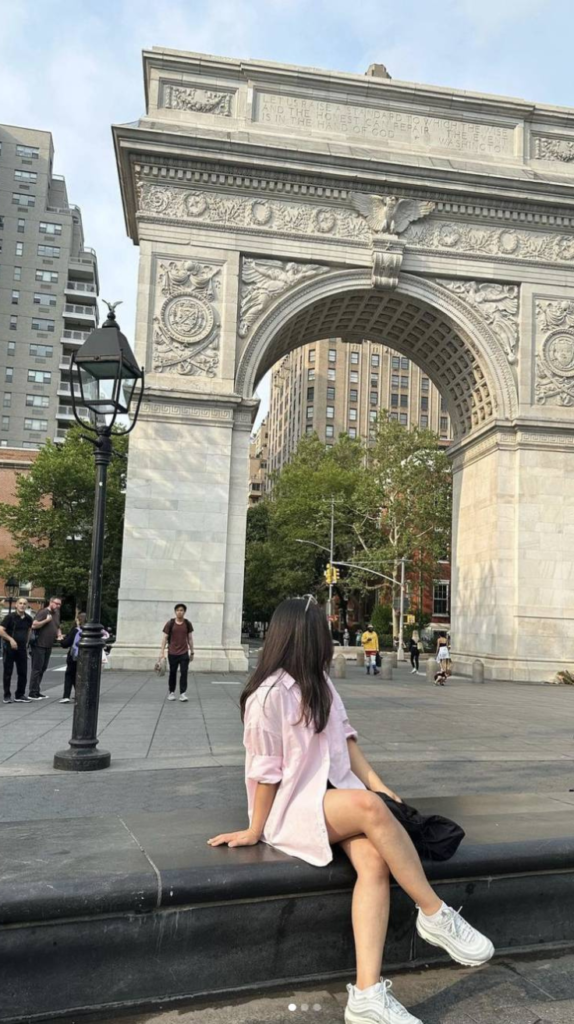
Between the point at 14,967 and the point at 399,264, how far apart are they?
77.3 feet

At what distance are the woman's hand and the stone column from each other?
21.0 m

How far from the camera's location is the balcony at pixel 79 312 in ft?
248

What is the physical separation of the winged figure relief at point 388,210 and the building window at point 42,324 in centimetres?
5711

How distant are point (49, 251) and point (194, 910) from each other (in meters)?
80.9

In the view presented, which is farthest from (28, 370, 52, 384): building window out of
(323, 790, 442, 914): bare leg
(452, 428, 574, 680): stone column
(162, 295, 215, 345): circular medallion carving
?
(323, 790, 442, 914): bare leg

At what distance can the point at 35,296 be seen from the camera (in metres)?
75.4

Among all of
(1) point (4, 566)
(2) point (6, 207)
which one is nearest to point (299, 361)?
(2) point (6, 207)

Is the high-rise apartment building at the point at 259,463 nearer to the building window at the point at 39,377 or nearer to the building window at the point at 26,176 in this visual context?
the building window at the point at 39,377

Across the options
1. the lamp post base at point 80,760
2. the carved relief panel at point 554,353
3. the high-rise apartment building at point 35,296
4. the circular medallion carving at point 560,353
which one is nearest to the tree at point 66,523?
the carved relief panel at point 554,353

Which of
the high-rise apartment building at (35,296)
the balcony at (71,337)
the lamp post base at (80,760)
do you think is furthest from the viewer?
the balcony at (71,337)

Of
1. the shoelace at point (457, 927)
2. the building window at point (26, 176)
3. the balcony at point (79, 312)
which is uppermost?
the building window at point (26, 176)

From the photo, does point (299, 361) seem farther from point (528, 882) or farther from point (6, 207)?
point (528, 882)

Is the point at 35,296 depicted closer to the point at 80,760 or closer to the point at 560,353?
the point at 560,353

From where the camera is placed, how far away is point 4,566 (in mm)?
46188
